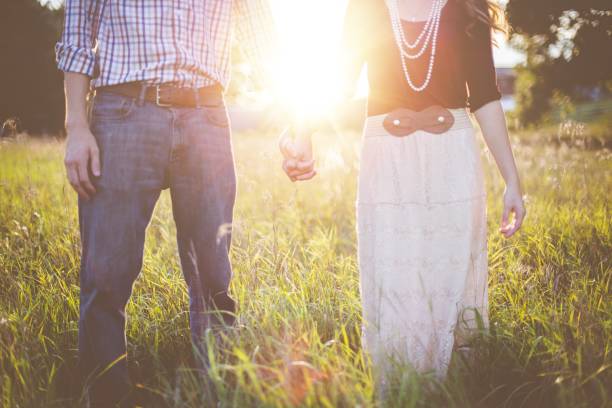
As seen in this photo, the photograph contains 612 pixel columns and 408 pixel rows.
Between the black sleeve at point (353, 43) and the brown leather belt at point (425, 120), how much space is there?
0.88 ft

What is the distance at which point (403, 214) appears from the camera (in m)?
1.60

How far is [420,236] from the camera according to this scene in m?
1.60

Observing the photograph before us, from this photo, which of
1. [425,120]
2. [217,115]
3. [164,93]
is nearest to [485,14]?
[425,120]

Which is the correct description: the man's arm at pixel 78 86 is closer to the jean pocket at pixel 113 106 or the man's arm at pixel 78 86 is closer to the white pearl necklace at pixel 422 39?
the jean pocket at pixel 113 106

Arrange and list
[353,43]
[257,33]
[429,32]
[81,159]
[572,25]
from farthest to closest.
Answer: [572,25] → [257,33] → [353,43] → [429,32] → [81,159]

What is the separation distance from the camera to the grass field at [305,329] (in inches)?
60.8

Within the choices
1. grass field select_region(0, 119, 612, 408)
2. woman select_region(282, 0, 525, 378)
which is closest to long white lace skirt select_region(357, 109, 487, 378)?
woman select_region(282, 0, 525, 378)

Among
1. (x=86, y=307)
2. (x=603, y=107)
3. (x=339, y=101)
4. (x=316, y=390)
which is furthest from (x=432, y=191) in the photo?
(x=603, y=107)

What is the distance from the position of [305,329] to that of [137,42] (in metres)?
1.40

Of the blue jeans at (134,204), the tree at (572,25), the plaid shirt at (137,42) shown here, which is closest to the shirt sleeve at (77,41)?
the plaid shirt at (137,42)

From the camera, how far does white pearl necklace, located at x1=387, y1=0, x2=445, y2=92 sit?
1.56 metres

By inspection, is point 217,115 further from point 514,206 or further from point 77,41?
point 514,206

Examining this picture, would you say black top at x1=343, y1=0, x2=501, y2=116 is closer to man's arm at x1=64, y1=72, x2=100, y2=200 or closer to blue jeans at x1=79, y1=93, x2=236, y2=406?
blue jeans at x1=79, y1=93, x2=236, y2=406

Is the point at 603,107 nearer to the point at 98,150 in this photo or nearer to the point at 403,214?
the point at 403,214
